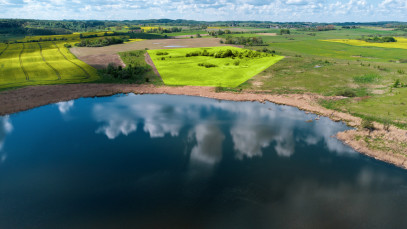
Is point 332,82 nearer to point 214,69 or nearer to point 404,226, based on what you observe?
point 214,69

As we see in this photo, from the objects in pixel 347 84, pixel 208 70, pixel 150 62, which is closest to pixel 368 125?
pixel 347 84

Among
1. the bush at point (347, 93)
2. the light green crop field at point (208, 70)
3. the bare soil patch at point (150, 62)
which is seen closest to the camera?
the bush at point (347, 93)

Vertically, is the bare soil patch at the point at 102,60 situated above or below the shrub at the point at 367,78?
above

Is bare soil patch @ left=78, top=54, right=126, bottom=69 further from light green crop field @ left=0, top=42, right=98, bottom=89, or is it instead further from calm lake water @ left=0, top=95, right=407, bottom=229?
calm lake water @ left=0, top=95, right=407, bottom=229

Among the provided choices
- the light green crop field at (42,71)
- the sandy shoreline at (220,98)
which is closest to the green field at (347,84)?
the sandy shoreline at (220,98)

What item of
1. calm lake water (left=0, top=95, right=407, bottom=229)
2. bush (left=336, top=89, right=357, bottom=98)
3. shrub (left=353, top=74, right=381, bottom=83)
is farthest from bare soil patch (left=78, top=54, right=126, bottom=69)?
shrub (left=353, top=74, right=381, bottom=83)

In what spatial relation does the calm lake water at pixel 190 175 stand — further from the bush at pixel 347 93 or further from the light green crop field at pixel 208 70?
the light green crop field at pixel 208 70

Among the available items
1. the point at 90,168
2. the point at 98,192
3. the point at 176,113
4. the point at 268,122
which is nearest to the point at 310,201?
the point at 268,122
